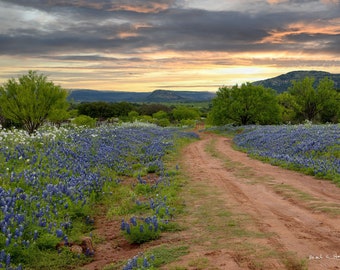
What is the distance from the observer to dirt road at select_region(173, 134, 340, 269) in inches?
234

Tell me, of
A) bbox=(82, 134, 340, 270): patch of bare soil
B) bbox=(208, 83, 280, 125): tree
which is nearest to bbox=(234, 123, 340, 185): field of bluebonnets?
bbox=(82, 134, 340, 270): patch of bare soil

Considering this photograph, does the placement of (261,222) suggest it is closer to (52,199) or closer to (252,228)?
(252,228)

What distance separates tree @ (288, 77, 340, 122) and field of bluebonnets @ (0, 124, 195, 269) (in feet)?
219

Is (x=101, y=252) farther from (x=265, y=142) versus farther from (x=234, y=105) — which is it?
(x=234, y=105)

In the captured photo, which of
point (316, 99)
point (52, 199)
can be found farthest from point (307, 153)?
point (316, 99)

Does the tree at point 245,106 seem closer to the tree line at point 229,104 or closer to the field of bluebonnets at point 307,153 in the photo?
the tree line at point 229,104

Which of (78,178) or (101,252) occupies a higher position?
(78,178)

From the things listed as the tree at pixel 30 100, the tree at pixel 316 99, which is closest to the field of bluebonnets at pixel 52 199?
the tree at pixel 30 100

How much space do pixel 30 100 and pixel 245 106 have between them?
31.8 m

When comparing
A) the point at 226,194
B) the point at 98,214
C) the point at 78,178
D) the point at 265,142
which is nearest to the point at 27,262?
the point at 98,214

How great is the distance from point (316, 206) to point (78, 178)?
6.70m

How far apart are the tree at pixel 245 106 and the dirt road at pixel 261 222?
42.8m

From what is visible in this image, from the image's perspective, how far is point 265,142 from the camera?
86.4ft

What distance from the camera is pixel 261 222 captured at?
26.4 feet
